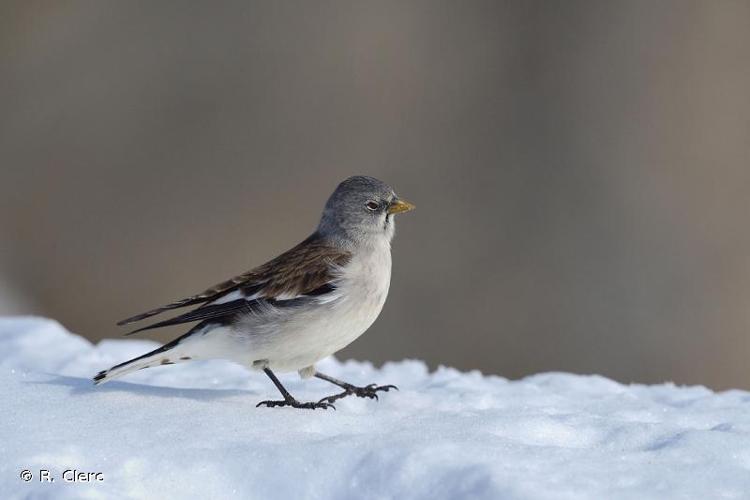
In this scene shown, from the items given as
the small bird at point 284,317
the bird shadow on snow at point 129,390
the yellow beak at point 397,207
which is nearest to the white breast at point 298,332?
the small bird at point 284,317

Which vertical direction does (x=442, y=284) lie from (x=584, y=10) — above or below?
below

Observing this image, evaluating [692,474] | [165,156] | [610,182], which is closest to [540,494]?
[692,474]

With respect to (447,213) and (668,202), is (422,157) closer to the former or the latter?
(447,213)

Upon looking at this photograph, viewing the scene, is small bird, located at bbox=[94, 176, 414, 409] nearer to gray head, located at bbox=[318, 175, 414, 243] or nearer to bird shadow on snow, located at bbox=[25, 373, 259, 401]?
bird shadow on snow, located at bbox=[25, 373, 259, 401]

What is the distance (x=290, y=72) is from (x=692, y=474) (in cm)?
1294

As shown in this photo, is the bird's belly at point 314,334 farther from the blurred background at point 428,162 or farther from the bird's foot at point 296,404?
the blurred background at point 428,162

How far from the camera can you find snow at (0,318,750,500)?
13.8ft

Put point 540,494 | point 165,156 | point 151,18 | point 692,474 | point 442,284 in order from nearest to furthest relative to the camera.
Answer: point 540,494
point 692,474
point 442,284
point 165,156
point 151,18

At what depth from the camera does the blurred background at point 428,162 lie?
14.5 meters

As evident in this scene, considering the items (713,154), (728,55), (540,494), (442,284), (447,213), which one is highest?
(728,55)

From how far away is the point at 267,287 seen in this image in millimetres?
5840

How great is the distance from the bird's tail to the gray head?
1.21 metres

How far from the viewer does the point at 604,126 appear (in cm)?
1563

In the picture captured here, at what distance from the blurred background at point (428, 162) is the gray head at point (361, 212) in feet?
24.8
